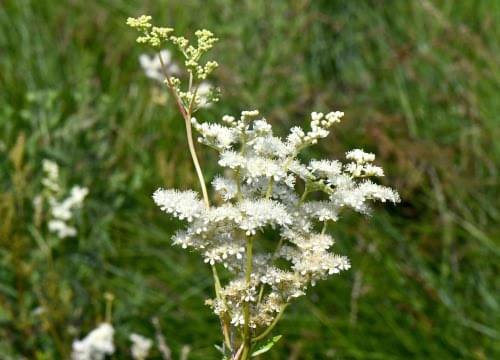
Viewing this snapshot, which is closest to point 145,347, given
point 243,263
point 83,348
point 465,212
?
point 83,348

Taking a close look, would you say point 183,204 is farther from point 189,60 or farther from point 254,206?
point 189,60

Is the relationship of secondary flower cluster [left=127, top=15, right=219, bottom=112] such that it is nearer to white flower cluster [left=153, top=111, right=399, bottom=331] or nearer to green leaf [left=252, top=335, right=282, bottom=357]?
white flower cluster [left=153, top=111, right=399, bottom=331]

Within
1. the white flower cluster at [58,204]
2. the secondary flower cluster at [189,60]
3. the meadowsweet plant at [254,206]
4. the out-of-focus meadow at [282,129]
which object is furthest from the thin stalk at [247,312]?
the white flower cluster at [58,204]

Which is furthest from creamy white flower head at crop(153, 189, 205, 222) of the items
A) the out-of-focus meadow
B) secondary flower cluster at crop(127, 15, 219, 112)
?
the out-of-focus meadow

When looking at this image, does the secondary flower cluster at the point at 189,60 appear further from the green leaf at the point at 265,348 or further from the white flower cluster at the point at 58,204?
the white flower cluster at the point at 58,204

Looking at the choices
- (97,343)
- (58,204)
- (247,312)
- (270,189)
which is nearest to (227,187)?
(270,189)
